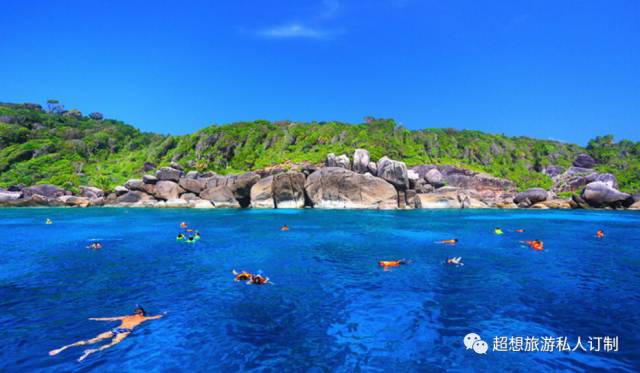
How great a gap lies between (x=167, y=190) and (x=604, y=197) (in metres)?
72.0

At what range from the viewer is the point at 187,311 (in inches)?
453

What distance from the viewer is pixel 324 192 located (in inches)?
2167

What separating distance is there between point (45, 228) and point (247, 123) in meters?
74.5

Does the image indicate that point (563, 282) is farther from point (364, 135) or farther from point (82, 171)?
point (82, 171)

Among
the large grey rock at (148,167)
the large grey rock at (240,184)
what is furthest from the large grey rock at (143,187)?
the large grey rock at (148,167)

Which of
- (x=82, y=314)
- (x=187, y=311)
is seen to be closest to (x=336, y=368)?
(x=187, y=311)

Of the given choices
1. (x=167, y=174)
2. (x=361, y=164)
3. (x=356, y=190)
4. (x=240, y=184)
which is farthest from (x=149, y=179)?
(x=361, y=164)

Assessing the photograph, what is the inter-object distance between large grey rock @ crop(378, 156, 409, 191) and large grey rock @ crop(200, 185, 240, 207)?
25.3 meters

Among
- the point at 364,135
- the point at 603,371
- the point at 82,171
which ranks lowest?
the point at 603,371

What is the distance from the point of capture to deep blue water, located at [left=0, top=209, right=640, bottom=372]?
8.41 meters

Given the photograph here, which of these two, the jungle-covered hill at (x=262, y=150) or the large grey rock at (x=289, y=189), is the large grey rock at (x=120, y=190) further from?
the large grey rock at (x=289, y=189)

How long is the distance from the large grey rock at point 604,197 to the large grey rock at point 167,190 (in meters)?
68.2

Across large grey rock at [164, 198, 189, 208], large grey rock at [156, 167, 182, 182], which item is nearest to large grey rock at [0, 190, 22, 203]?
large grey rock at [156, 167, 182, 182]

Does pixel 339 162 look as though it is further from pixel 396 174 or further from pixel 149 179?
pixel 149 179
